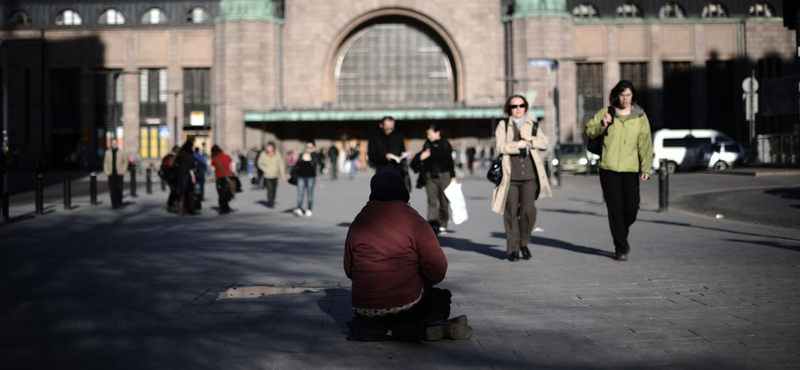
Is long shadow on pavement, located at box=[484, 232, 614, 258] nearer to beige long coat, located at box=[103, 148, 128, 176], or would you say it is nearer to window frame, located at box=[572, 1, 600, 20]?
beige long coat, located at box=[103, 148, 128, 176]

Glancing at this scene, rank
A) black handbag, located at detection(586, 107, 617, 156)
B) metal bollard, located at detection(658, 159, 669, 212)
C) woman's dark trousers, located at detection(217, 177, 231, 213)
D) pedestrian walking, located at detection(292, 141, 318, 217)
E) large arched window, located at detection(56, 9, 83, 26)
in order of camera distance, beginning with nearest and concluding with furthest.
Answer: black handbag, located at detection(586, 107, 617, 156), metal bollard, located at detection(658, 159, 669, 212), pedestrian walking, located at detection(292, 141, 318, 217), woman's dark trousers, located at detection(217, 177, 231, 213), large arched window, located at detection(56, 9, 83, 26)

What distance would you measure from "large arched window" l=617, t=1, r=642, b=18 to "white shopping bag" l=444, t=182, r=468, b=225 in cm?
5423

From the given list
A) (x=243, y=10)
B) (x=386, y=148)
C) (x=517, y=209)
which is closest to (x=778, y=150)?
(x=386, y=148)

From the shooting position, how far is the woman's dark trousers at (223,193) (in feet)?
62.7

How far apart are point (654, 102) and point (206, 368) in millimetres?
59109

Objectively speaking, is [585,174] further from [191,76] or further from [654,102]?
[191,76]

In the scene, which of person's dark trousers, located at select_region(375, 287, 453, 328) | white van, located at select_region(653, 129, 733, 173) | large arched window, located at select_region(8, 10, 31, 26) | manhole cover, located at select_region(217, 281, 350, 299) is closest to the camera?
person's dark trousers, located at select_region(375, 287, 453, 328)

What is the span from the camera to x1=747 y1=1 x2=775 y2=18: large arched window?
63.1 meters

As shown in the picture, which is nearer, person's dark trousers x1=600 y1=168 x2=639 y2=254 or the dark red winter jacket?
the dark red winter jacket

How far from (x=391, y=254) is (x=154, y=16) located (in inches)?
2467

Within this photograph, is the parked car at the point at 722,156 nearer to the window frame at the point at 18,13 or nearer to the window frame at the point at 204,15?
the window frame at the point at 204,15

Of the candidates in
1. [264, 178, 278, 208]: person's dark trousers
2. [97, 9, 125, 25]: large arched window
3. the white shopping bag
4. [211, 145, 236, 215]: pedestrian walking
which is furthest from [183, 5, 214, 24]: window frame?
the white shopping bag

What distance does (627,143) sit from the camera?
954 centimetres

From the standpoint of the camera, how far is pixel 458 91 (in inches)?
2434
